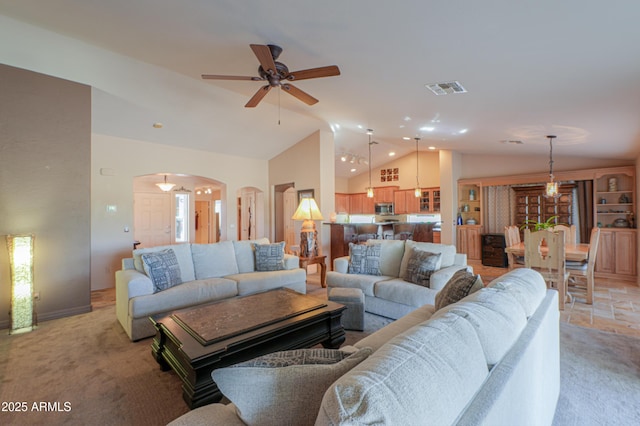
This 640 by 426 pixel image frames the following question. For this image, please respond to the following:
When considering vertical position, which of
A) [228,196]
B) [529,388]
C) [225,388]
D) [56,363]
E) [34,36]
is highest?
[34,36]

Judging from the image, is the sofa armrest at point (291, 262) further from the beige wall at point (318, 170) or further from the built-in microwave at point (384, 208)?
the built-in microwave at point (384, 208)

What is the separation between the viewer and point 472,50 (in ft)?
7.78

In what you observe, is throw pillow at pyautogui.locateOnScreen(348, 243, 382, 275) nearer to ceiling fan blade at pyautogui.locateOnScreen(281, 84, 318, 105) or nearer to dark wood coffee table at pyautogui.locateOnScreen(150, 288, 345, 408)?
dark wood coffee table at pyautogui.locateOnScreen(150, 288, 345, 408)

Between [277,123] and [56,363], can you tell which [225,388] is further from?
[277,123]

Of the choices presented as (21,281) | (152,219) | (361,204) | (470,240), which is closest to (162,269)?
(21,281)

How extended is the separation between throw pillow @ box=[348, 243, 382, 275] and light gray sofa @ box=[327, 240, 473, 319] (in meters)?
0.07

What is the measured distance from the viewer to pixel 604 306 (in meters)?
4.03

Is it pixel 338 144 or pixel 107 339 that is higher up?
pixel 338 144

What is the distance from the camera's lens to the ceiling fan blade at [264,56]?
253 cm

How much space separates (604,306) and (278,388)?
509cm

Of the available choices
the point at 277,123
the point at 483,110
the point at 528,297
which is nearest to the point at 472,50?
the point at 483,110

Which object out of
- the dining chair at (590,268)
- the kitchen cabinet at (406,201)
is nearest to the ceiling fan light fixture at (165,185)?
the kitchen cabinet at (406,201)

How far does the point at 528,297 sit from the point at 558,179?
6028mm

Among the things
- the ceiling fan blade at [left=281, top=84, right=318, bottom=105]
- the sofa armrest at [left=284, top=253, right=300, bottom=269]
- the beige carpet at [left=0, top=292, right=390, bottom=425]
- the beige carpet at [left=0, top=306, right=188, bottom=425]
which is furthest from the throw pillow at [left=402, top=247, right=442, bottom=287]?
the beige carpet at [left=0, top=306, right=188, bottom=425]
